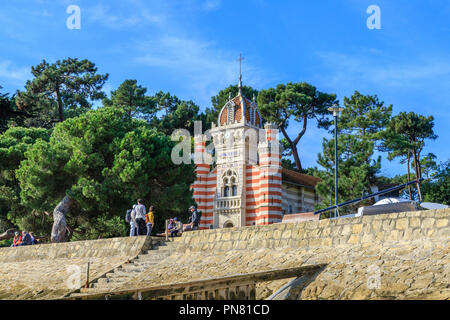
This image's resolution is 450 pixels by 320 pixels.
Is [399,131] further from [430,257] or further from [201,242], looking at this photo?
[430,257]

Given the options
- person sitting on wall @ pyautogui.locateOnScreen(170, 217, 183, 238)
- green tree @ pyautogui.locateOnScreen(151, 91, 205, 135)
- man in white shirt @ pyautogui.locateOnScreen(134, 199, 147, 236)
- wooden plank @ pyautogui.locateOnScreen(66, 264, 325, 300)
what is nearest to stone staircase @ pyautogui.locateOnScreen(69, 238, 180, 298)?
man in white shirt @ pyautogui.locateOnScreen(134, 199, 147, 236)

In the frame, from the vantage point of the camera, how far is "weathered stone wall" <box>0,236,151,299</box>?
18.4 m

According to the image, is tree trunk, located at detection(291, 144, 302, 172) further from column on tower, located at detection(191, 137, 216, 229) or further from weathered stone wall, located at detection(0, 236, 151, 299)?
weathered stone wall, located at detection(0, 236, 151, 299)

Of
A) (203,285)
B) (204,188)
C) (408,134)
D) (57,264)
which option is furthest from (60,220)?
(408,134)

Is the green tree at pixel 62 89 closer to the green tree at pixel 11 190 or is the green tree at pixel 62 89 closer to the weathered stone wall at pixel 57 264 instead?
the green tree at pixel 11 190

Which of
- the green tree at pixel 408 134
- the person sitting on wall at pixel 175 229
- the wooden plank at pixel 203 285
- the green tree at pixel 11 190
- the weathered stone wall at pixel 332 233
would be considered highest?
the green tree at pixel 408 134

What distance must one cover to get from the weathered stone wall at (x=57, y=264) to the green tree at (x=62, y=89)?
35117 mm

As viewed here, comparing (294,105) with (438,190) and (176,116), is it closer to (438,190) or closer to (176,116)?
(176,116)

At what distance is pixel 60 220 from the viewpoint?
3086cm

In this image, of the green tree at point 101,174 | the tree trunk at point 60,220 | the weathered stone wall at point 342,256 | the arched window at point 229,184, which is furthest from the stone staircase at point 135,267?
the arched window at point 229,184

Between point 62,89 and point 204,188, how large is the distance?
21.9m

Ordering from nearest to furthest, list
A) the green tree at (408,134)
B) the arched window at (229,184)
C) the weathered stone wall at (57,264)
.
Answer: the weathered stone wall at (57,264) < the green tree at (408,134) < the arched window at (229,184)

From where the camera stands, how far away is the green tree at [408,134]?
1729 inches

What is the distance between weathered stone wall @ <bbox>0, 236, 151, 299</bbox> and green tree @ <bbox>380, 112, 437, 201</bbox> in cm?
2907
